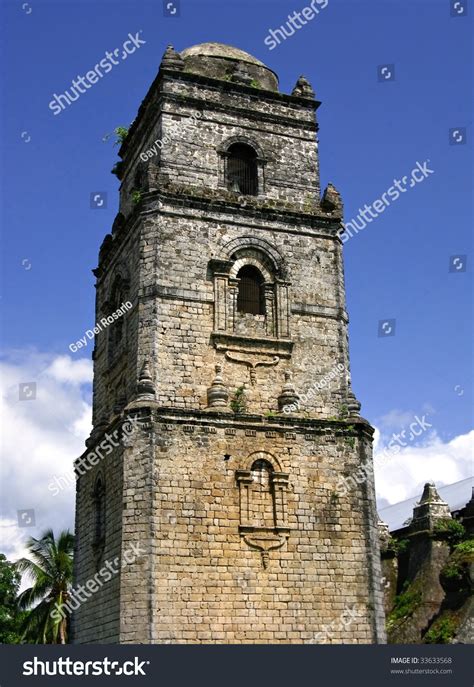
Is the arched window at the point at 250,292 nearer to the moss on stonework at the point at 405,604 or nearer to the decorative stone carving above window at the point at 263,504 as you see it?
the decorative stone carving above window at the point at 263,504

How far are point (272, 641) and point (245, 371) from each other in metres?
5.69

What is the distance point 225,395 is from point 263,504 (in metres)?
2.42

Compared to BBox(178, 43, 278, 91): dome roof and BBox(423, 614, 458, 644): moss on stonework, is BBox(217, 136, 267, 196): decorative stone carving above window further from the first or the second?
BBox(423, 614, 458, 644): moss on stonework

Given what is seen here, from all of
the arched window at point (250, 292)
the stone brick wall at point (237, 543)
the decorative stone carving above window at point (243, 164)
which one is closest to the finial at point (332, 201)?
the decorative stone carving above window at point (243, 164)

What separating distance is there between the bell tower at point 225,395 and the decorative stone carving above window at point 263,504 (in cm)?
3

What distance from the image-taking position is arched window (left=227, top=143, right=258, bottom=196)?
804 inches

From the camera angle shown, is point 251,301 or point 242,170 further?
point 242,170

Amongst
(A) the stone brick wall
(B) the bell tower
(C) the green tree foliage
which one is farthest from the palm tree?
(A) the stone brick wall

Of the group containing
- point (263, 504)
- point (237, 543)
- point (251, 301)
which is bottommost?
point (237, 543)

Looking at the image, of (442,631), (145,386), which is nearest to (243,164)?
(145,386)

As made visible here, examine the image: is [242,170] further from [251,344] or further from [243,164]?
[251,344]

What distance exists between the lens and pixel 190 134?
2002cm

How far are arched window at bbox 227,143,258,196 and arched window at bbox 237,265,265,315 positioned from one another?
218 centimetres

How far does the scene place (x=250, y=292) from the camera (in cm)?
1936
